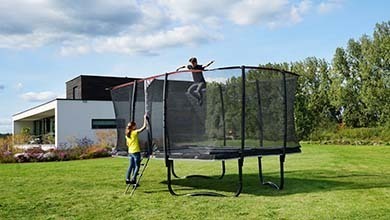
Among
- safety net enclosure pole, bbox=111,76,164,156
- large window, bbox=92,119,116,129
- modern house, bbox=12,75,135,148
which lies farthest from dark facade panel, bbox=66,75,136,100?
safety net enclosure pole, bbox=111,76,164,156

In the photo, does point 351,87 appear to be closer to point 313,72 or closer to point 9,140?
point 313,72

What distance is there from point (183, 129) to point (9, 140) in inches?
634

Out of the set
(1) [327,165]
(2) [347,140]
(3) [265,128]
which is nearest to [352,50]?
(2) [347,140]

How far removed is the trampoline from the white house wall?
23263 mm

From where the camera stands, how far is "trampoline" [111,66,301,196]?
340 inches

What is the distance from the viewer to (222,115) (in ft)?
29.2

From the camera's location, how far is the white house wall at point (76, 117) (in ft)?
104

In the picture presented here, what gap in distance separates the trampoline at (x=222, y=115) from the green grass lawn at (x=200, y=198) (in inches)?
28.5

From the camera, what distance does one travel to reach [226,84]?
8.74 metres

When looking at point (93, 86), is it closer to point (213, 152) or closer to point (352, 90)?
point (352, 90)

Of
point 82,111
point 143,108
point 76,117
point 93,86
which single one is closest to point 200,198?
point 143,108

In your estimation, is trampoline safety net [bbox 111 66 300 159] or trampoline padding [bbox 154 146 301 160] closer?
trampoline padding [bbox 154 146 301 160]

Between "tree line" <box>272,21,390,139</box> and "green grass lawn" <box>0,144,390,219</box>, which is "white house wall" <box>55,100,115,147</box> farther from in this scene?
"green grass lawn" <box>0,144,390,219</box>

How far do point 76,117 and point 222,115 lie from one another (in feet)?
81.8
